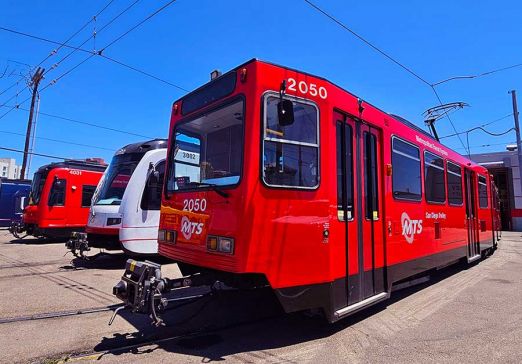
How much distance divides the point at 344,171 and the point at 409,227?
2281 mm

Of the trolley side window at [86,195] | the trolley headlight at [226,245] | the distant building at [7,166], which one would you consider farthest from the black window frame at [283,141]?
the distant building at [7,166]

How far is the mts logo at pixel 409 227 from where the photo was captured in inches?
250

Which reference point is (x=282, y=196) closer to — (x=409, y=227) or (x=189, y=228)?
(x=189, y=228)

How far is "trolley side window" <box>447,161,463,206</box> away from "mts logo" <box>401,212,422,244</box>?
2.44 metres

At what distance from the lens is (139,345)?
14.3 ft

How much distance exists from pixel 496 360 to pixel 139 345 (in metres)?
4.01

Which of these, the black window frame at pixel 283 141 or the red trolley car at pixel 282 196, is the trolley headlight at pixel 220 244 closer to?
the red trolley car at pixel 282 196

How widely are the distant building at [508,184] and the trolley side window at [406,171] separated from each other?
1010 inches

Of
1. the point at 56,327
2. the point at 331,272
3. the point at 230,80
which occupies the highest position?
the point at 230,80

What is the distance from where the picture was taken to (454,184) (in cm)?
931

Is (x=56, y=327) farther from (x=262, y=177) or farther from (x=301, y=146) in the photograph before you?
(x=301, y=146)

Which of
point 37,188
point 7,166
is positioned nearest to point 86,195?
point 37,188

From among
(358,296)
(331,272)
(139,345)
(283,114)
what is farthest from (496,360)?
(139,345)

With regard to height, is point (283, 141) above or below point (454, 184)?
below
